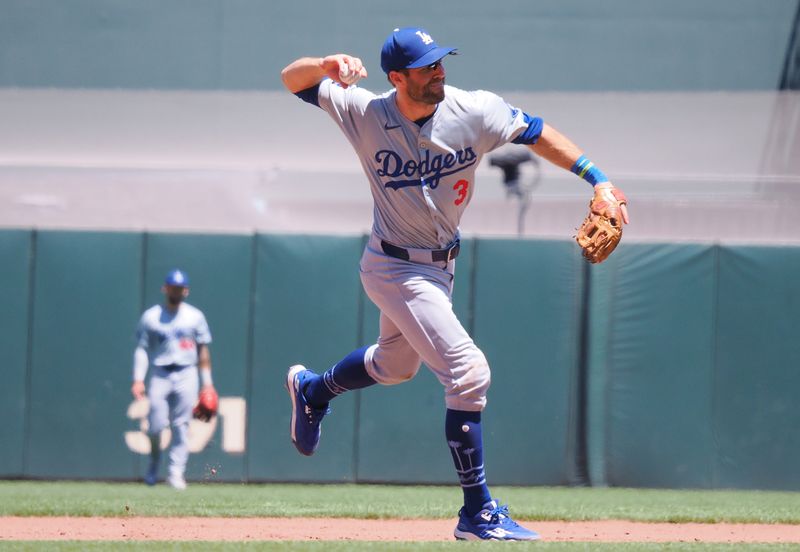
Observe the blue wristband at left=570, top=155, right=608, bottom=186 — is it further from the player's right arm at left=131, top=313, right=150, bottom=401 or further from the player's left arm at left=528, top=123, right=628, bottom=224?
the player's right arm at left=131, top=313, right=150, bottom=401

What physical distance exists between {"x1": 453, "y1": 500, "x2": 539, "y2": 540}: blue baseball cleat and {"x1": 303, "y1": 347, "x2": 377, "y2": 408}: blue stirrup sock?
0.79 metres

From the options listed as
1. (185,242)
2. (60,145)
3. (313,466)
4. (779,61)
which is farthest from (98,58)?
(779,61)

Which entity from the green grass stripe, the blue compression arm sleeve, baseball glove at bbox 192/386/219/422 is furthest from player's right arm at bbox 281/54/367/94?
baseball glove at bbox 192/386/219/422

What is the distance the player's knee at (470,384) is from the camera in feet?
14.5

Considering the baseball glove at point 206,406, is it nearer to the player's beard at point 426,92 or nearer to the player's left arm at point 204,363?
the player's left arm at point 204,363

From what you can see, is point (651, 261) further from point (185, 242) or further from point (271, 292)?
point (185, 242)

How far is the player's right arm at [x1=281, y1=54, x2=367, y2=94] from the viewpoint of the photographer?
4281 millimetres

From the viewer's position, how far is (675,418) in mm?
9594

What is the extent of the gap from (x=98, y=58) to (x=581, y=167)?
9.29 meters

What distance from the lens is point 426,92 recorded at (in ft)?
14.4

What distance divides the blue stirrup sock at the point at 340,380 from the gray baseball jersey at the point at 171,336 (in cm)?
406

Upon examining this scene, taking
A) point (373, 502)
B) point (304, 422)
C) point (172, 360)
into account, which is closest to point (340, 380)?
point (304, 422)

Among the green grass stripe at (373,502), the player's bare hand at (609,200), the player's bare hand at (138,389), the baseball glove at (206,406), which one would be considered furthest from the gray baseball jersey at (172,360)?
the player's bare hand at (609,200)

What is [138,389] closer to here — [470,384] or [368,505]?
[368,505]
